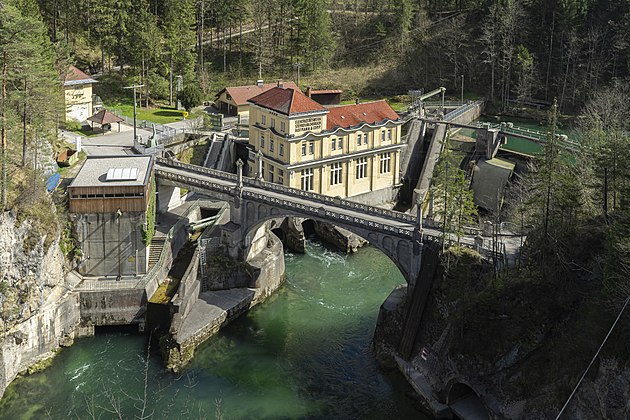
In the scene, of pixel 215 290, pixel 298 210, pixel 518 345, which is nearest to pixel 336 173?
pixel 298 210

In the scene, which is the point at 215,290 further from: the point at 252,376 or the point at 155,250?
the point at 252,376

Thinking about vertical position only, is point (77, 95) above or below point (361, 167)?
above

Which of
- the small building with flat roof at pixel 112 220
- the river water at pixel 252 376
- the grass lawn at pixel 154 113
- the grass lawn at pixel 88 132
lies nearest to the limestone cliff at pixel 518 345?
the river water at pixel 252 376

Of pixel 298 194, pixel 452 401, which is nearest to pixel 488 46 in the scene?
pixel 298 194

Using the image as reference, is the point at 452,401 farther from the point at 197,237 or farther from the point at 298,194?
the point at 197,237

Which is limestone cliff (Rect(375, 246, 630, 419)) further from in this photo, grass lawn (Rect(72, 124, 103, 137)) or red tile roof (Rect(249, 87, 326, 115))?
grass lawn (Rect(72, 124, 103, 137))
